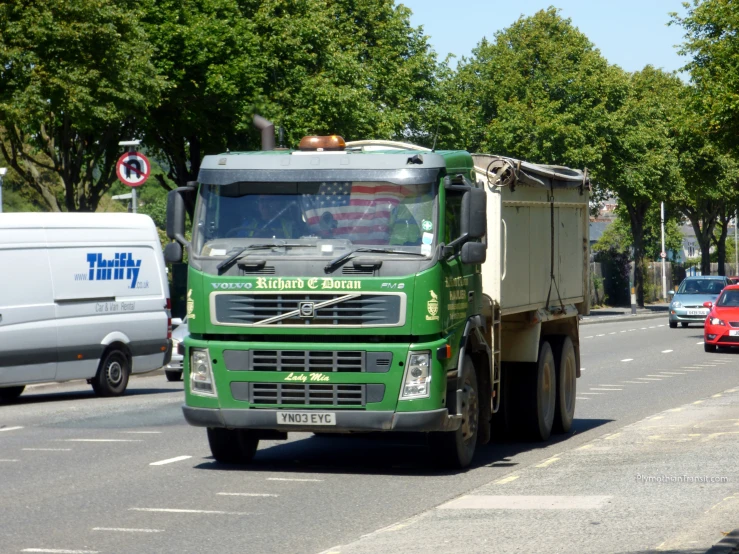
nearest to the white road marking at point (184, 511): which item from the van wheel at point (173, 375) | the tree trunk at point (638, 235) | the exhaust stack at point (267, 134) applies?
the exhaust stack at point (267, 134)

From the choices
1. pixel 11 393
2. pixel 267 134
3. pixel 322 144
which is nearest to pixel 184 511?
pixel 322 144

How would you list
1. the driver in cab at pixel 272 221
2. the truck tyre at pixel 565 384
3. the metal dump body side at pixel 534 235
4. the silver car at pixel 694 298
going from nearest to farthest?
1. the driver in cab at pixel 272 221
2. the metal dump body side at pixel 534 235
3. the truck tyre at pixel 565 384
4. the silver car at pixel 694 298

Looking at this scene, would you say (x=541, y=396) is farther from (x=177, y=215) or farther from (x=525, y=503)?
(x=177, y=215)

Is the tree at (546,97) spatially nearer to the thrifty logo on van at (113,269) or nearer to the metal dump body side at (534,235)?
the thrifty logo on van at (113,269)

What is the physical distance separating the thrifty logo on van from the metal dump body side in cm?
766

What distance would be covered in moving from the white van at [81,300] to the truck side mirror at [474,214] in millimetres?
9219

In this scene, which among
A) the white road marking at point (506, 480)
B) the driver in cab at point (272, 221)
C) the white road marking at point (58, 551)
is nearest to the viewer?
the white road marking at point (58, 551)

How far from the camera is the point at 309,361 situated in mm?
10266

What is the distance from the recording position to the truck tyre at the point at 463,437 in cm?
1076

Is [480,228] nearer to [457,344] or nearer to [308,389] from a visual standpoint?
[457,344]

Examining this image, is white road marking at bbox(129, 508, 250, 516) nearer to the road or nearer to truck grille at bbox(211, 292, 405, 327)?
the road

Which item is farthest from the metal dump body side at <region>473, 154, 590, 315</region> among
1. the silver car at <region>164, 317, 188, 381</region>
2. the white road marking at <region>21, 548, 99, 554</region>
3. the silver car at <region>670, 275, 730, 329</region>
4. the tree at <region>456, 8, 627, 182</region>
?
the tree at <region>456, 8, 627, 182</region>

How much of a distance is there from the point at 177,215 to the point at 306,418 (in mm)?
2045

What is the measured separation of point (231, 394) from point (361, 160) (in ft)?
7.13
